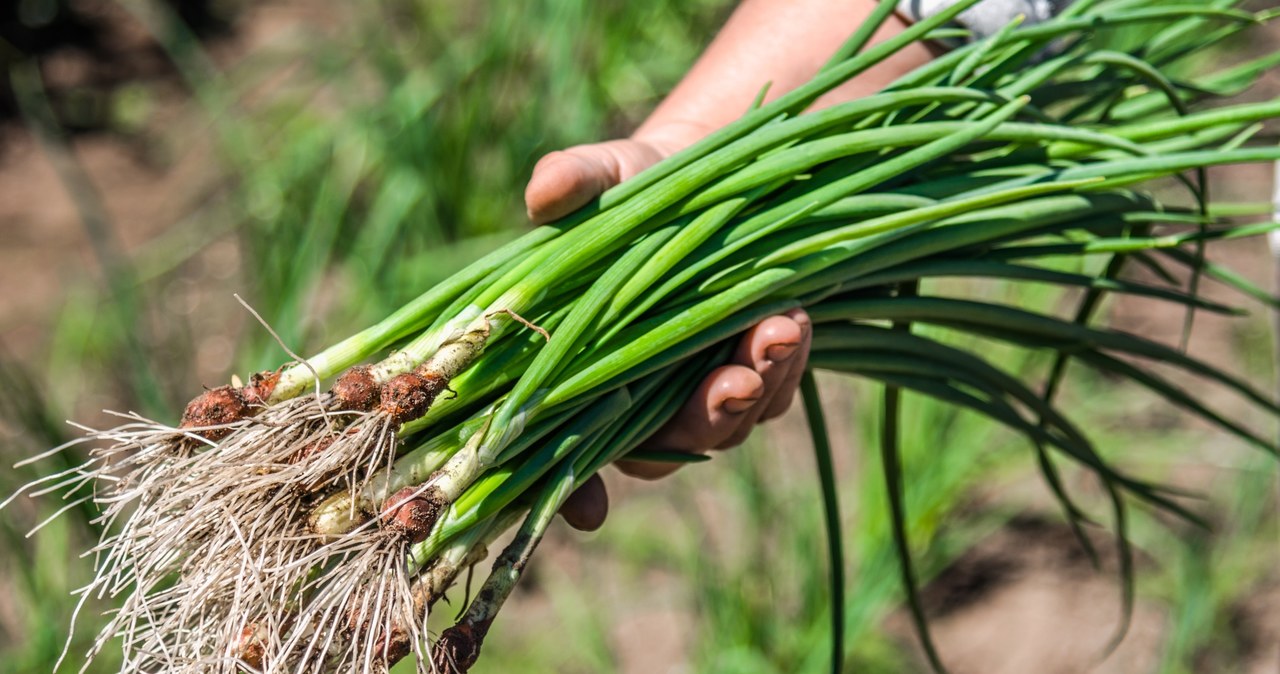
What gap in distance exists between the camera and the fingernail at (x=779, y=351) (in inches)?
37.9

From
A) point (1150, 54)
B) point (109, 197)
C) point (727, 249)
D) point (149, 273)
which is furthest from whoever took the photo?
point (109, 197)

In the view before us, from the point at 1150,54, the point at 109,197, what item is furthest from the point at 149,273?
the point at 1150,54

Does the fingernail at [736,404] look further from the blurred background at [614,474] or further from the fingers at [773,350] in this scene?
the blurred background at [614,474]

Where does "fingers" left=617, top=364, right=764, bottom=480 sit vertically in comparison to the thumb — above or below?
below

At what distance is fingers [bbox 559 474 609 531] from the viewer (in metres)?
0.99

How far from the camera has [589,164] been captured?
38.9 inches

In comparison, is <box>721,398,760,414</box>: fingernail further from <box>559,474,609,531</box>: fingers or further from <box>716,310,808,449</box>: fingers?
<box>559,474,609,531</box>: fingers

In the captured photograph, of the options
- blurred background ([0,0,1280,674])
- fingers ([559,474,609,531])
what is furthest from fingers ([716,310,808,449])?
blurred background ([0,0,1280,674])

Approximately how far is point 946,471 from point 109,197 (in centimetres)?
233

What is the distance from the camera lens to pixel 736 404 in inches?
39.9

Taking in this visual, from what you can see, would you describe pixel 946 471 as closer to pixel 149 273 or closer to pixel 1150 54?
pixel 1150 54

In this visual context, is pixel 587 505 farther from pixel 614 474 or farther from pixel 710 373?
pixel 614 474

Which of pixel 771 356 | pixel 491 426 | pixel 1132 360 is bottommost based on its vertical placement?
pixel 1132 360

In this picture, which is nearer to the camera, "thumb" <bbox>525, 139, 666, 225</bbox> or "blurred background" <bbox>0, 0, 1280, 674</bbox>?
"thumb" <bbox>525, 139, 666, 225</bbox>
